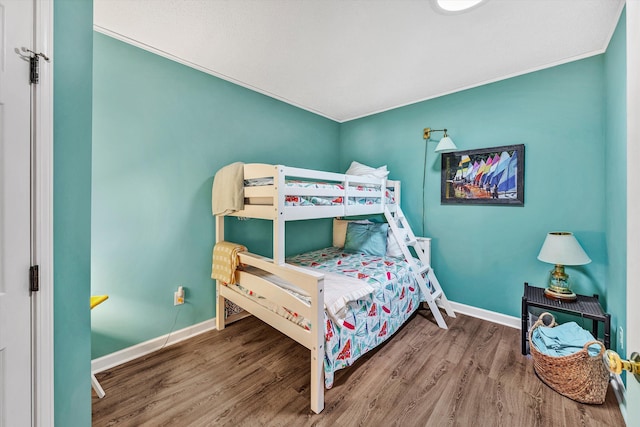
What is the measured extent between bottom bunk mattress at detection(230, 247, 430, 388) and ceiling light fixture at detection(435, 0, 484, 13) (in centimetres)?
197

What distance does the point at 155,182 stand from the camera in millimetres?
2088

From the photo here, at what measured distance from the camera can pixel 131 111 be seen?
1.95 metres

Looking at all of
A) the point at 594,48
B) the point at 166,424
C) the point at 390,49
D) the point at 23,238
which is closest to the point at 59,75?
the point at 23,238

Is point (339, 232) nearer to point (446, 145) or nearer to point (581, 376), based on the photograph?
point (446, 145)

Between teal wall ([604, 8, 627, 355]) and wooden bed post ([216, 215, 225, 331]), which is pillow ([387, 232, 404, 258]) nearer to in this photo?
teal wall ([604, 8, 627, 355])

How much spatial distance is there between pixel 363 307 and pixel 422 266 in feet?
3.73

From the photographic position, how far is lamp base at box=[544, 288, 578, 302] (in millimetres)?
1965

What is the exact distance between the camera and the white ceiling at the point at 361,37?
1.62m

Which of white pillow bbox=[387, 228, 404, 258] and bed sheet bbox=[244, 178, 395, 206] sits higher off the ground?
bed sheet bbox=[244, 178, 395, 206]

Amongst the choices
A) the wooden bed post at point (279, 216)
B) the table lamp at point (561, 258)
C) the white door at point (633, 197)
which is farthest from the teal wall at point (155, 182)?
the table lamp at point (561, 258)

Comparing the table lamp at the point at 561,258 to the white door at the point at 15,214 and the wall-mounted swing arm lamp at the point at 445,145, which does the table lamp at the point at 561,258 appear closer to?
the wall-mounted swing arm lamp at the point at 445,145

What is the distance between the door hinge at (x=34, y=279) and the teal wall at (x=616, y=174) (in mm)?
2890

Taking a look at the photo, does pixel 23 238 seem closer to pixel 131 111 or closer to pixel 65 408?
pixel 65 408

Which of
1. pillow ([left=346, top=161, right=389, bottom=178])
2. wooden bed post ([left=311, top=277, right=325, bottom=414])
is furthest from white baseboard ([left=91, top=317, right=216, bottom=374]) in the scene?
pillow ([left=346, top=161, right=389, bottom=178])
